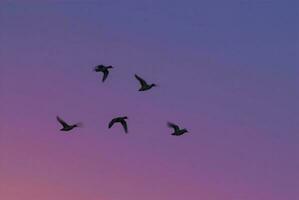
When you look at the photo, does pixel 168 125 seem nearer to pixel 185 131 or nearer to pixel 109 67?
pixel 185 131

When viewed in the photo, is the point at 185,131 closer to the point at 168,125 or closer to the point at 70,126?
the point at 168,125

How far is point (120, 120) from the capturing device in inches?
1481

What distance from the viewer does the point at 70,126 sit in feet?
123

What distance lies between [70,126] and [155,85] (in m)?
4.01

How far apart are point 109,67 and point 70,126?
2972mm

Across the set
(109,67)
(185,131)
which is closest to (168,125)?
(185,131)

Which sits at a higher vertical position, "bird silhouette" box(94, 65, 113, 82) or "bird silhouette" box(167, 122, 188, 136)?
"bird silhouette" box(94, 65, 113, 82)

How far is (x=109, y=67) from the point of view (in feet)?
Result: 123

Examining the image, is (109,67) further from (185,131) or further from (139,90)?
(185,131)

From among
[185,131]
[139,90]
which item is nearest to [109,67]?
[139,90]

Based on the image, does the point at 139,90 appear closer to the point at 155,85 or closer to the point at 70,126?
the point at 155,85

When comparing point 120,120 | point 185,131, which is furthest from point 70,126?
point 185,131

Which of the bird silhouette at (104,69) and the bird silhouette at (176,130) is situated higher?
the bird silhouette at (104,69)

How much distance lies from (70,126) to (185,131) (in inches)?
193
